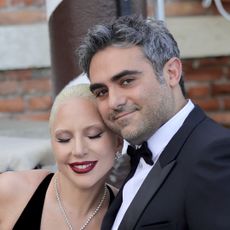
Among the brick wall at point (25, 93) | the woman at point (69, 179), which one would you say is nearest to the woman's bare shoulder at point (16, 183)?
the woman at point (69, 179)

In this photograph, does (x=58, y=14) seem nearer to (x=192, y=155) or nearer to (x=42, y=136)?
(x=42, y=136)

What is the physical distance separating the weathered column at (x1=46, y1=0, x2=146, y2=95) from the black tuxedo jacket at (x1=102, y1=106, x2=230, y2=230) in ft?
3.16

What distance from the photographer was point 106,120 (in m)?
2.28

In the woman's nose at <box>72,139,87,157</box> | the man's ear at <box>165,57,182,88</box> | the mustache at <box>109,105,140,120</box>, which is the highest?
Result: the man's ear at <box>165,57,182,88</box>

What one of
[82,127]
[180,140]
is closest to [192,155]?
[180,140]

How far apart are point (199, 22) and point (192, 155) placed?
9.73ft

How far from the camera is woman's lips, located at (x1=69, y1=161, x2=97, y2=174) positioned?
236 cm

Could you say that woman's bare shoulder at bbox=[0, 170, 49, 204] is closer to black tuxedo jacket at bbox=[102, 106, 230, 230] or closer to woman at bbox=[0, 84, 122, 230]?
woman at bbox=[0, 84, 122, 230]

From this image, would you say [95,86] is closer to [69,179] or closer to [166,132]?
[166,132]

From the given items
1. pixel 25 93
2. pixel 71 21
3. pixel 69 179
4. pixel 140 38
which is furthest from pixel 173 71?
pixel 25 93

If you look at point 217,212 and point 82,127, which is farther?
point 82,127

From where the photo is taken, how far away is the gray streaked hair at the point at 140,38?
86.1 inches

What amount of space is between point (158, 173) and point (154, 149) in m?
0.12

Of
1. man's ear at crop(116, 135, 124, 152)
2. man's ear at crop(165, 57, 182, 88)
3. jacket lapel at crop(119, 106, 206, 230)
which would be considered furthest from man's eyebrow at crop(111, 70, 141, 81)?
man's ear at crop(116, 135, 124, 152)
